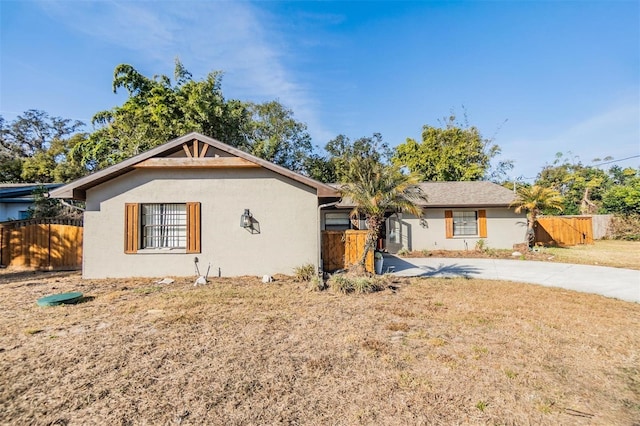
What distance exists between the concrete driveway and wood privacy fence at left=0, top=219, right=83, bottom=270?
11508 millimetres

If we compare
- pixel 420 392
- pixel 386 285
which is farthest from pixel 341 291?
pixel 420 392

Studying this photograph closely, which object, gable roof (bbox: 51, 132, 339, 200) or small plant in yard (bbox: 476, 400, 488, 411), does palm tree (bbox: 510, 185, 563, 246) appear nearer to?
gable roof (bbox: 51, 132, 339, 200)

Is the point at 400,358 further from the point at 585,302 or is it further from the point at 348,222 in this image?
the point at 348,222

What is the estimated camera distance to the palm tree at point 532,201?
15.5m

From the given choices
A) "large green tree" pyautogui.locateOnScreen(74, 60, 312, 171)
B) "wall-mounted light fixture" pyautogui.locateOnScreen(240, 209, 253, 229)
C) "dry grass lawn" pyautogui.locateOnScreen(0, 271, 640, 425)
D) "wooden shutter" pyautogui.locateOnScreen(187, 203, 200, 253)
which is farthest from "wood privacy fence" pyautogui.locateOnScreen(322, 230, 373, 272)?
"large green tree" pyautogui.locateOnScreen(74, 60, 312, 171)

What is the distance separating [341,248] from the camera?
11.0 metres

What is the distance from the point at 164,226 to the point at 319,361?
7.72 metres

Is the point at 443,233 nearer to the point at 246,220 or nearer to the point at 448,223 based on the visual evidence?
the point at 448,223

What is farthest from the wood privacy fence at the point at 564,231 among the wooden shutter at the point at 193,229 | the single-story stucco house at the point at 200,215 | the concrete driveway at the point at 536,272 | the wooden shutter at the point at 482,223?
the wooden shutter at the point at 193,229

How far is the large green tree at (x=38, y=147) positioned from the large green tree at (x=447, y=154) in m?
27.7

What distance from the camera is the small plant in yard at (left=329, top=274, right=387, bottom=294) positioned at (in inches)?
317

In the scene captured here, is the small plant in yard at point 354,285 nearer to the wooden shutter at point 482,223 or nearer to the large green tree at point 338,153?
the wooden shutter at point 482,223

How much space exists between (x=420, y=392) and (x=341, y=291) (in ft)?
15.3

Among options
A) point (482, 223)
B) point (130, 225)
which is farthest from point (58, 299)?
point (482, 223)
